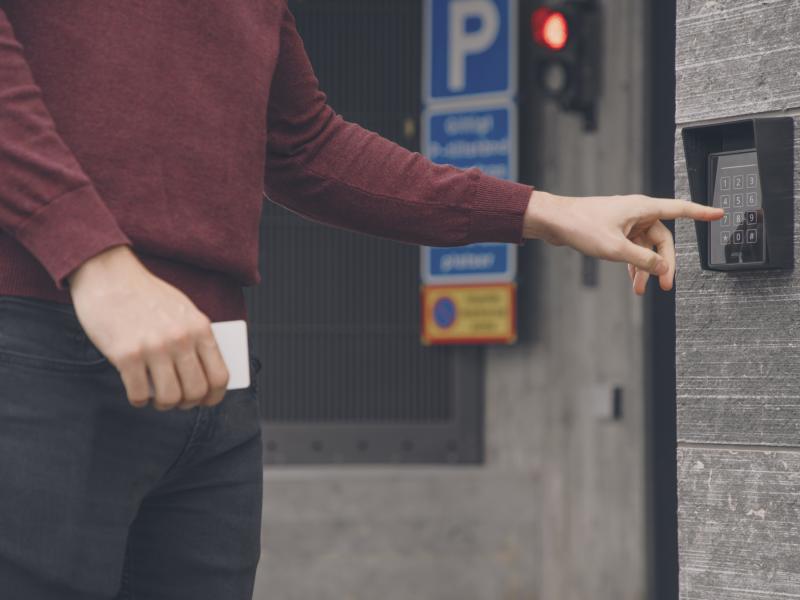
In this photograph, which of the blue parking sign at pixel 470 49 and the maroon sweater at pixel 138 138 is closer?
the maroon sweater at pixel 138 138

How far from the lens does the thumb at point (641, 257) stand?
200 centimetres

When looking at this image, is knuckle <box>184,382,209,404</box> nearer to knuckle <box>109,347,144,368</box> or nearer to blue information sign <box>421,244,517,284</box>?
knuckle <box>109,347,144,368</box>

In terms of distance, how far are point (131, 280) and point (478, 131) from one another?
18.8 feet

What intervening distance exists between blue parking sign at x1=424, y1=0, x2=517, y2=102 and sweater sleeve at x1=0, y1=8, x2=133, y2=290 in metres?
5.66

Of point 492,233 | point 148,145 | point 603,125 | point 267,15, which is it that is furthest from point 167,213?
point 603,125

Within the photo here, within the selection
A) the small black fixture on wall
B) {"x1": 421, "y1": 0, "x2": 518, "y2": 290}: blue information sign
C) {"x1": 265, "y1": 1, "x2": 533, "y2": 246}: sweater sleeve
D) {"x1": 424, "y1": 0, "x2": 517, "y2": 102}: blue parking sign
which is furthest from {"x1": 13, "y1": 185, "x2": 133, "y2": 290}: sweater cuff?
{"x1": 424, "y1": 0, "x2": 517, "y2": 102}: blue parking sign

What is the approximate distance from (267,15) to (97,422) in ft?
2.10

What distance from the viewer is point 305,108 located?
216cm

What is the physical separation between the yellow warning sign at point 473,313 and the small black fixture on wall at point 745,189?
4848 millimetres

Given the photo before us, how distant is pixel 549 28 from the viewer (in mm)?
6586

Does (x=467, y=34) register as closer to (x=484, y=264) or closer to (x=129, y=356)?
(x=484, y=264)

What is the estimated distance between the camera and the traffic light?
6.59 metres

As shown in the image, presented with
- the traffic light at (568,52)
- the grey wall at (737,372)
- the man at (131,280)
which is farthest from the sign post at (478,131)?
the man at (131,280)

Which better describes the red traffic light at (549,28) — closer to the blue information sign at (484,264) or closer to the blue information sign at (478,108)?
the blue information sign at (478,108)
